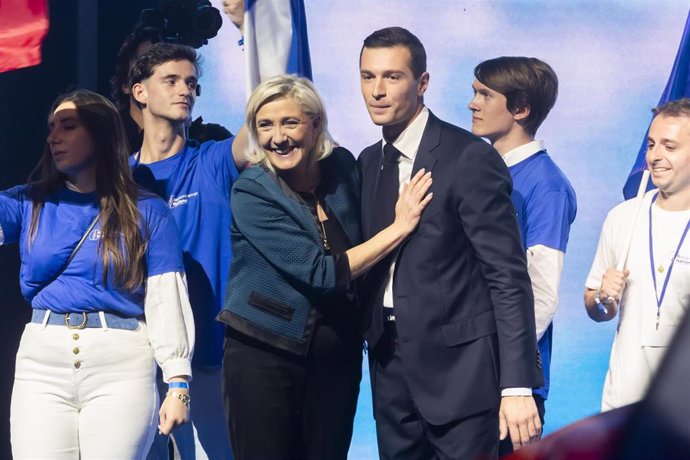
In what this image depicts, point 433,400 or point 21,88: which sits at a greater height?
point 21,88

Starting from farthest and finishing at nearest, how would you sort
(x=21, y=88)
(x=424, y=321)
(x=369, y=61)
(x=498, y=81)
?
(x=21, y=88), (x=498, y=81), (x=369, y=61), (x=424, y=321)

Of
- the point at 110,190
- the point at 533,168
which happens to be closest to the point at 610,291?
the point at 533,168

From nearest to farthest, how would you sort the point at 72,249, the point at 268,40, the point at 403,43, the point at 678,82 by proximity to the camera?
the point at 403,43 → the point at 72,249 → the point at 268,40 → the point at 678,82

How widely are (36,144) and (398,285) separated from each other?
2.10 metres

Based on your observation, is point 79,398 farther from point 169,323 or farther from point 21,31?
point 21,31

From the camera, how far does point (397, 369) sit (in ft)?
10.5

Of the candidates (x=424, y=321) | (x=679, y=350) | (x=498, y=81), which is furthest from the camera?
(x=498, y=81)

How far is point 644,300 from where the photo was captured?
379 centimetres

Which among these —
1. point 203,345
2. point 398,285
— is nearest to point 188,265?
point 203,345

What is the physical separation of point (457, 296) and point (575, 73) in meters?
2.12

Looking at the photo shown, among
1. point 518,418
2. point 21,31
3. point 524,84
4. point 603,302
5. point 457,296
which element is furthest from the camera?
point 524,84

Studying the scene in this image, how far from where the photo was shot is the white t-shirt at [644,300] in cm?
374

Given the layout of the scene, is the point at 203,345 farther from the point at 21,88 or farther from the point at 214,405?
the point at 21,88

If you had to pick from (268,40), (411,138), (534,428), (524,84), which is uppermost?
(268,40)
